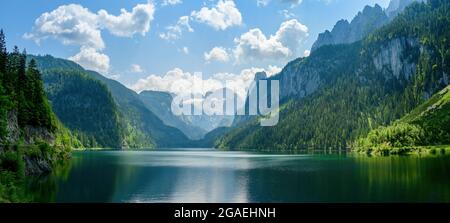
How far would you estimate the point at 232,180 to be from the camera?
269 feet

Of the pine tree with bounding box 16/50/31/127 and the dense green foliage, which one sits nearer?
the dense green foliage

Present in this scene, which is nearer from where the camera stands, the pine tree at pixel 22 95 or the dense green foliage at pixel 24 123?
the dense green foliage at pixel 24 123

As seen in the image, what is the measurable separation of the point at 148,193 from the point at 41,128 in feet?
233

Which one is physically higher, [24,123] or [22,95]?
[22,95]

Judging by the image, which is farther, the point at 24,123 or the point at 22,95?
the point at 22,95
